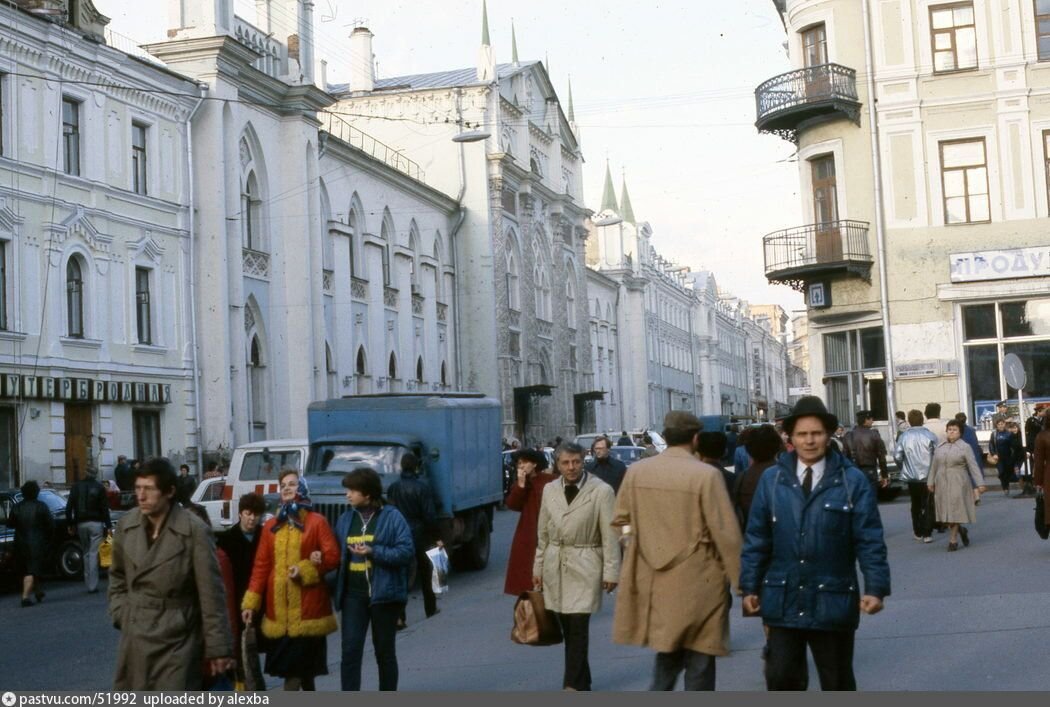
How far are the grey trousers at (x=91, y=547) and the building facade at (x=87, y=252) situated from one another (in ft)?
28.8

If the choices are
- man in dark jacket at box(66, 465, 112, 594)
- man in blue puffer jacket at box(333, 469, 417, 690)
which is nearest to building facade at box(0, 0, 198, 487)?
man in dark jacket at box(66, 465, 112, 594)

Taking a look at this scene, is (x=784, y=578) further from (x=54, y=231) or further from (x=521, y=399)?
(x=521, y=399)

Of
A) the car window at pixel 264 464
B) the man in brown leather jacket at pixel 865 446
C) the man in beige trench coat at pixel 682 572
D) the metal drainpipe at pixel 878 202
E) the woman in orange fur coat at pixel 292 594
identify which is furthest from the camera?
the metal drainpipe at pixel 878 202

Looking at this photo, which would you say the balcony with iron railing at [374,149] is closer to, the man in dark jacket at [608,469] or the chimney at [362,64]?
the chimney at [362,64]

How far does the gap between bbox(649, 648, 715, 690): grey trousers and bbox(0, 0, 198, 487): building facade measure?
2305 centimetres

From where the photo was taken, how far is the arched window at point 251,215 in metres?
39.5

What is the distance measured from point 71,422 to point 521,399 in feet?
109

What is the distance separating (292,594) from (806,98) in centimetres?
2699

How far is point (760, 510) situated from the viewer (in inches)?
287

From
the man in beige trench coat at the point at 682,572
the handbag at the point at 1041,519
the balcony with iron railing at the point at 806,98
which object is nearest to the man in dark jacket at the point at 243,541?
the man in beige trench coat at the point at 682,572

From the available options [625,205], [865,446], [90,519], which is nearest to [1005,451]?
[865,446]

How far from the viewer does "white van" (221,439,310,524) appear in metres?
22.3

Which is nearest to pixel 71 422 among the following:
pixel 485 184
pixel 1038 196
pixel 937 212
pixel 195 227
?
pixel 195 227

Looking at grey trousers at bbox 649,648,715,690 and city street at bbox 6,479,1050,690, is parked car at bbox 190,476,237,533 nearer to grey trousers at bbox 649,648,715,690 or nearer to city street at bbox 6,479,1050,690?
city street at bbox 6,479,1050,690
